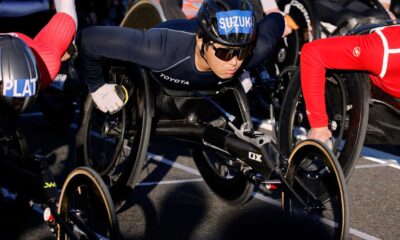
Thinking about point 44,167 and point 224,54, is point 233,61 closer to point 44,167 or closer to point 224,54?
point 224,54

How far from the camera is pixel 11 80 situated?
15.0ft

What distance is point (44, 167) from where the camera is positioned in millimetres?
4934

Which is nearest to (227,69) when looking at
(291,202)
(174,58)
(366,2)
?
(174,58)

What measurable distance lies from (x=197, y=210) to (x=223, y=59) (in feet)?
4.52

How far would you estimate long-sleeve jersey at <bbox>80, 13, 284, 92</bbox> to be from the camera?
539 cm

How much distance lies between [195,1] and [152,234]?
3.10 meters

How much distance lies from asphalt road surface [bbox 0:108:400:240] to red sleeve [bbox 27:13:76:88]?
866 millimetres

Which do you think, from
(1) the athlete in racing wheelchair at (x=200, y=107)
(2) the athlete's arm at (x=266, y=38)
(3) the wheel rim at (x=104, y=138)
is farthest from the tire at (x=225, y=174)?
(3) the wheel rim at (x=104, y=138)

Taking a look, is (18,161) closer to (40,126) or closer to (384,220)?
(384,220)

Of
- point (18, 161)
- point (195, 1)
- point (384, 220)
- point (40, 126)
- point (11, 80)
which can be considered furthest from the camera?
point (40, 126)

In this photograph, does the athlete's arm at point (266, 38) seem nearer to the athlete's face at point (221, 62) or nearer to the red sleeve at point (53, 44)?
the athlete's face at point (221, 62)

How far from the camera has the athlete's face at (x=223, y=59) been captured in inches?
204

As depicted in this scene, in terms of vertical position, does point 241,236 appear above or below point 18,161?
below

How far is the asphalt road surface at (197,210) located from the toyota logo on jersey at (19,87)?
3.42 ft
